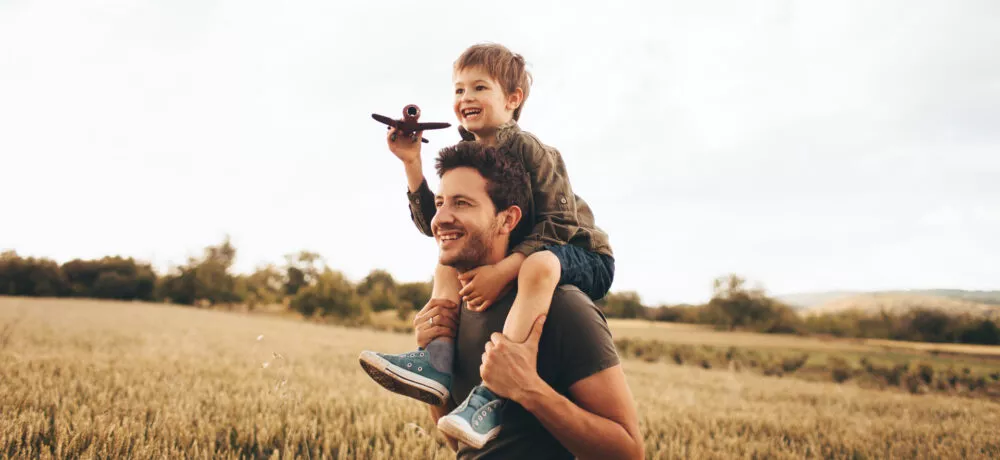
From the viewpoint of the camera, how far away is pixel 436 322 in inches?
112

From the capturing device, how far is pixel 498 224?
2.62 metres

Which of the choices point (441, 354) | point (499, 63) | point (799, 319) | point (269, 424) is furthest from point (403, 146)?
point (799, 319)

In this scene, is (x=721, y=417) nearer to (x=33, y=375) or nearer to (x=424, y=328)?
(x=424, y=328)

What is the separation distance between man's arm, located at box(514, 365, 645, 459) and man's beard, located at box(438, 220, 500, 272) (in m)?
0.71

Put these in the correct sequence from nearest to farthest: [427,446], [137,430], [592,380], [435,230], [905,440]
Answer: [592,380] < [435,230] < [137,430] < [427,446] < [905,440]

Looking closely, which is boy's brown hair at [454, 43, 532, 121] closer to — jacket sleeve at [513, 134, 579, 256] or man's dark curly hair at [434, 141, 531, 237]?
jacket sleeve at [513, 134, 579, 256]

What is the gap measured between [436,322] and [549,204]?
91 cm

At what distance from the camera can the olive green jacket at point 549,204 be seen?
9.00 feet

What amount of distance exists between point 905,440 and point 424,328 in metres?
7.23

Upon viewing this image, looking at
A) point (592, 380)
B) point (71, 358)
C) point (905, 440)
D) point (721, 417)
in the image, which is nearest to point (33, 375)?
point (71, 358)

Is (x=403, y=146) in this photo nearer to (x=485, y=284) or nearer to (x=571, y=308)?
(x=485, y=284)

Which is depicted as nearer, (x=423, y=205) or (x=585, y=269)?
(x=585, y=269)

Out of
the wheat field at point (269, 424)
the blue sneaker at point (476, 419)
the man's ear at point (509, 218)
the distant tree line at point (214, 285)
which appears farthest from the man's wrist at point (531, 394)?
the distant tree line at point (214, 285)

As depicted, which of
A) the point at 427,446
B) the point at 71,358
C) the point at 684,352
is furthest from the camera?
the point at 684,352
